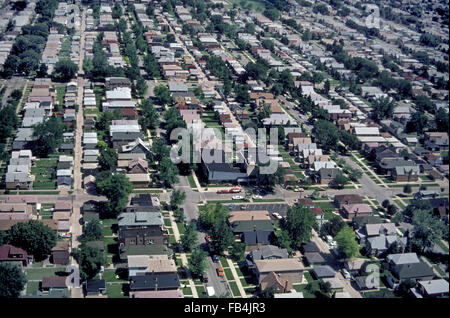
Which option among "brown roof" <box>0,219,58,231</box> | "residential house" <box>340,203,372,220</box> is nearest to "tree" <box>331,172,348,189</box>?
"residential house" <box>340,203,372,220</box>

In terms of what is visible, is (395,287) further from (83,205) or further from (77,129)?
(77,129)

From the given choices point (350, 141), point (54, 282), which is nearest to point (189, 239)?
point (54, 282)

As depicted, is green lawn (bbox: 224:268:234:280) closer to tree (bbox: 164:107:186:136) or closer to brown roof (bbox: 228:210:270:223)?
brown roof (bbox: 228:210:270:223)

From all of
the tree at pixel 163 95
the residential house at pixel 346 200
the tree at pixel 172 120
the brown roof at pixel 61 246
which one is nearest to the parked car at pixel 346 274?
the residential house at pixel 346 200

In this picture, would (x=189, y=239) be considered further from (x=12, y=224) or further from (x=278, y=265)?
(x=12, y=224)

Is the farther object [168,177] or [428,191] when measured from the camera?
[168,177]
